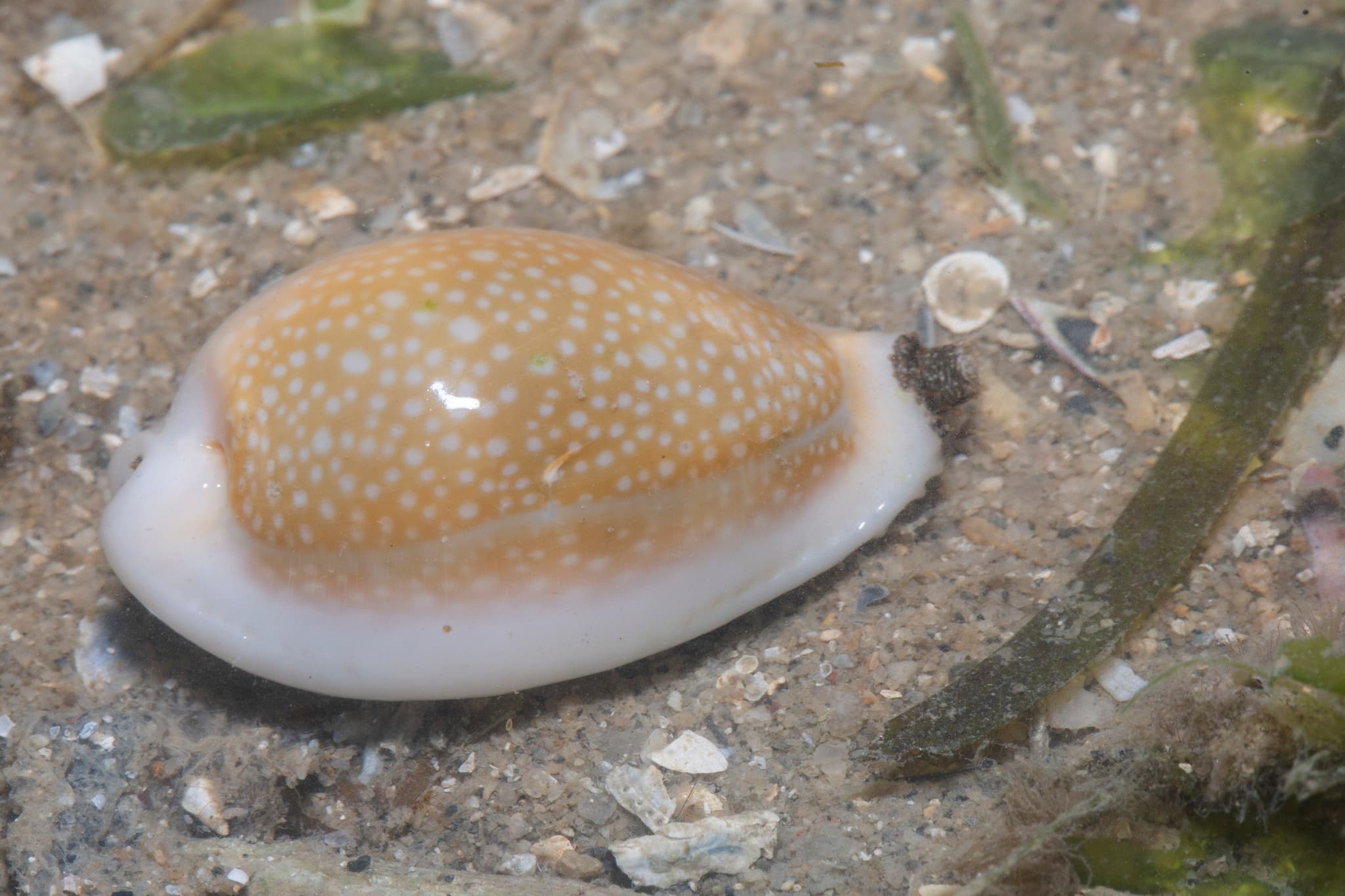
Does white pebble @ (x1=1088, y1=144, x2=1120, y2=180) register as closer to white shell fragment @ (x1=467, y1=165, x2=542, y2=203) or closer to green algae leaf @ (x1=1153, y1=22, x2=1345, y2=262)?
green algae leaf @ (x1=1153, y1=22, x2=1345, y2=262)

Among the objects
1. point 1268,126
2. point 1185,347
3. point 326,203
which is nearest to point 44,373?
point 326,203

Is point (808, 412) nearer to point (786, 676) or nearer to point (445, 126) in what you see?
point (786, 676)

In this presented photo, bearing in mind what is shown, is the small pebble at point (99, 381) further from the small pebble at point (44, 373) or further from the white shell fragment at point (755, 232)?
the white shell fragment at point (755, 232)

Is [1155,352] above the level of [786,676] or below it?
above

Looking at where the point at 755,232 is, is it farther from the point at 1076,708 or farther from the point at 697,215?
the point at 1076,708

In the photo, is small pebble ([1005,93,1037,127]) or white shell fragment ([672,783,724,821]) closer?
white shell fragment ([672,783,724,821])

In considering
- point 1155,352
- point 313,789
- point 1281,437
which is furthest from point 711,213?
point 313,789

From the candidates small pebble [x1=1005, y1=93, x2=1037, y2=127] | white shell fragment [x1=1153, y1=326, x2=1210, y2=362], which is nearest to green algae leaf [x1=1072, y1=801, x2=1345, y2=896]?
white shell fragment [x1=1153, y1=326, x2=1210, y2=362]
